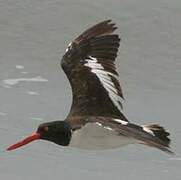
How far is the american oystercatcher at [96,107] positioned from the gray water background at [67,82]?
106 cm

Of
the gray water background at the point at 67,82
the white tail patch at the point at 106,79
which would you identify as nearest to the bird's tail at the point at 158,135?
the white tail patch at the point at 106,79

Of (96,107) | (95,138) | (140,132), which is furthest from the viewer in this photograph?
(96,107)

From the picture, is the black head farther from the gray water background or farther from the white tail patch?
the gray water background

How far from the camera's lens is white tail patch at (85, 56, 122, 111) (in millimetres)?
7324

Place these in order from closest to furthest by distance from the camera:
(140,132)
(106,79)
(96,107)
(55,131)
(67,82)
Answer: (140,132), (55,131), (96,107), (106,79), (67,82)

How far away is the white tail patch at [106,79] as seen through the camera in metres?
7.32

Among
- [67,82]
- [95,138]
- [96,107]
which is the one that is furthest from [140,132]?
[67,82]

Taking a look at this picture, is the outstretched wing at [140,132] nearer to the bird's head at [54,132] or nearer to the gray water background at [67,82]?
the bird's head at [54,132]

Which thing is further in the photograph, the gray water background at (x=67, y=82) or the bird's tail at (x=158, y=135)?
the gray water background at (x=67, y=82)

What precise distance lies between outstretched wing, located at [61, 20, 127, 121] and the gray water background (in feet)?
3.45

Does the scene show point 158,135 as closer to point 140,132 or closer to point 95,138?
point 95,138

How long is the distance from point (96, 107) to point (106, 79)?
Result: 0.95ft

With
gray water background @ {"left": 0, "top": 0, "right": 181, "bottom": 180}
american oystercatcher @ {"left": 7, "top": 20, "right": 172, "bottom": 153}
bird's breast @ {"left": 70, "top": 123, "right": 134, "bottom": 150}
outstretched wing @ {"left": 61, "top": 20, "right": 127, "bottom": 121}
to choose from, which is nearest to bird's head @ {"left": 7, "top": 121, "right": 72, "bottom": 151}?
american oystercatcher @ {"left": 7, "top": 20, "right": 172, "bottom": 153}

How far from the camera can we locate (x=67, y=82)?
9.97m
